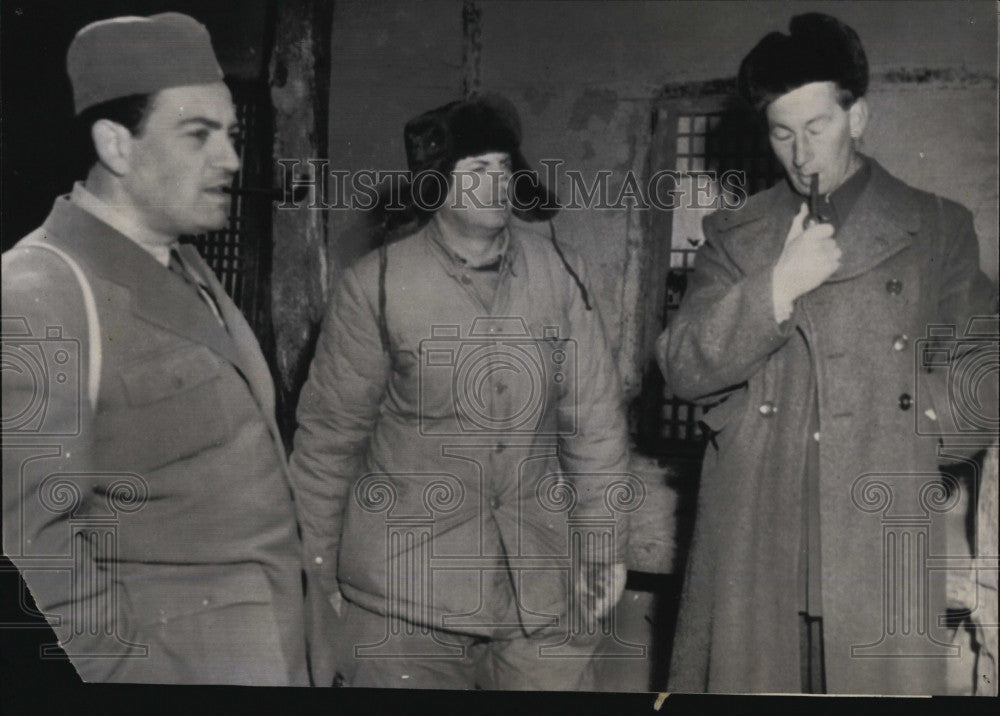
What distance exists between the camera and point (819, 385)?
2.54 meters

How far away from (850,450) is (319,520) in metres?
1.26

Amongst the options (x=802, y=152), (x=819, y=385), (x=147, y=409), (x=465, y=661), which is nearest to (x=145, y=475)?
(x=147, y=409)

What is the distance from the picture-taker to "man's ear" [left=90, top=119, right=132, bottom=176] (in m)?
2.60

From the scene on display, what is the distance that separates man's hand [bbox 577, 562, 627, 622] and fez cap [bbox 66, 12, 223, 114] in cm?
149

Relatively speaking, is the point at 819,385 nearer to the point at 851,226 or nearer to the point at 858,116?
the point at 851,226

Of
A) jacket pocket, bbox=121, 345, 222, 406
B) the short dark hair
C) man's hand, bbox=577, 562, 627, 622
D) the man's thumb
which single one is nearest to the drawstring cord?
the man's thumb

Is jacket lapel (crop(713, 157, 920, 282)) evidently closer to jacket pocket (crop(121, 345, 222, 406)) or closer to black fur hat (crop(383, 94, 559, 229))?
black fur hat (crop(383, 94, 559, 229))

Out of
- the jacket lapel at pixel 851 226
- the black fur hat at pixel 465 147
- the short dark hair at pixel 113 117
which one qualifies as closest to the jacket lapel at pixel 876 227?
the jacket lapel at pixel 851 226

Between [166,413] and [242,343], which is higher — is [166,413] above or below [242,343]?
below

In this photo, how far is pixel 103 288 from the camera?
2590mm

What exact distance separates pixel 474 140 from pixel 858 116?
90cm

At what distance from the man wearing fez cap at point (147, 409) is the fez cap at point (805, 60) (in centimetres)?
127

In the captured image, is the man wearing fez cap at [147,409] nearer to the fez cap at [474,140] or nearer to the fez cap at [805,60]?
the fez cap at [474,140]

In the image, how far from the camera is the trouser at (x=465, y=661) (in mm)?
2674
